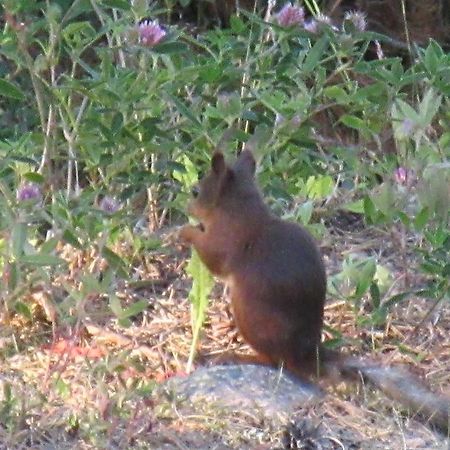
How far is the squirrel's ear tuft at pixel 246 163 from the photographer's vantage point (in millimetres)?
3732

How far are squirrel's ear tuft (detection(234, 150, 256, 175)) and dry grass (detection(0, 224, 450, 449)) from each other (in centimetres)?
50

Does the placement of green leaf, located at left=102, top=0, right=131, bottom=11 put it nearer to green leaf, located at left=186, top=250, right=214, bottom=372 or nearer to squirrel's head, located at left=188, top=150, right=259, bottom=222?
squirrel's head, located at left=188, top=150, right=259, bottom=222

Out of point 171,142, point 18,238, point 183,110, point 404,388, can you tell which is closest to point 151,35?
point 183,110

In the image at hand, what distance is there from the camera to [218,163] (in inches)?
144

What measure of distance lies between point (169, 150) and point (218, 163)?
293 mm

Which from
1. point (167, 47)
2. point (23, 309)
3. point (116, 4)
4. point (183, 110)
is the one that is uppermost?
point (116, 4)

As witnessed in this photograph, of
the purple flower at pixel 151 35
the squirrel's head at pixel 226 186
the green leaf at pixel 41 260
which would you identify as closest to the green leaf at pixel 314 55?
the squirrel's head at pixel 226 186

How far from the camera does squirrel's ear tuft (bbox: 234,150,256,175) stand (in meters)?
3.73

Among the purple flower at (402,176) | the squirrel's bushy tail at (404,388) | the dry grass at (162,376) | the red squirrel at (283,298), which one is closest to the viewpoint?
the dry grass at (162,376)

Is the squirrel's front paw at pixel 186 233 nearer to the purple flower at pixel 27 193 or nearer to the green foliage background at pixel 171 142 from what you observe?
the green foliage background at pixel 171 142

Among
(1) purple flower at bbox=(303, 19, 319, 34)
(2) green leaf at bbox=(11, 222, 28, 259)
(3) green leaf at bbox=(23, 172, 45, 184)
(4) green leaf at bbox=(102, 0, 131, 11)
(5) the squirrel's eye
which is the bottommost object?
(2) green leaf at bbox=(11, 222, 28, 259)

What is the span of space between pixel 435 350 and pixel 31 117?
200 cm

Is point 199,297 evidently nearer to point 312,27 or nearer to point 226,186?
point 226,186

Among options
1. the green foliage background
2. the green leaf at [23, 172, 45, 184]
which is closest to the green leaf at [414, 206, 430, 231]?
the green foliage background
